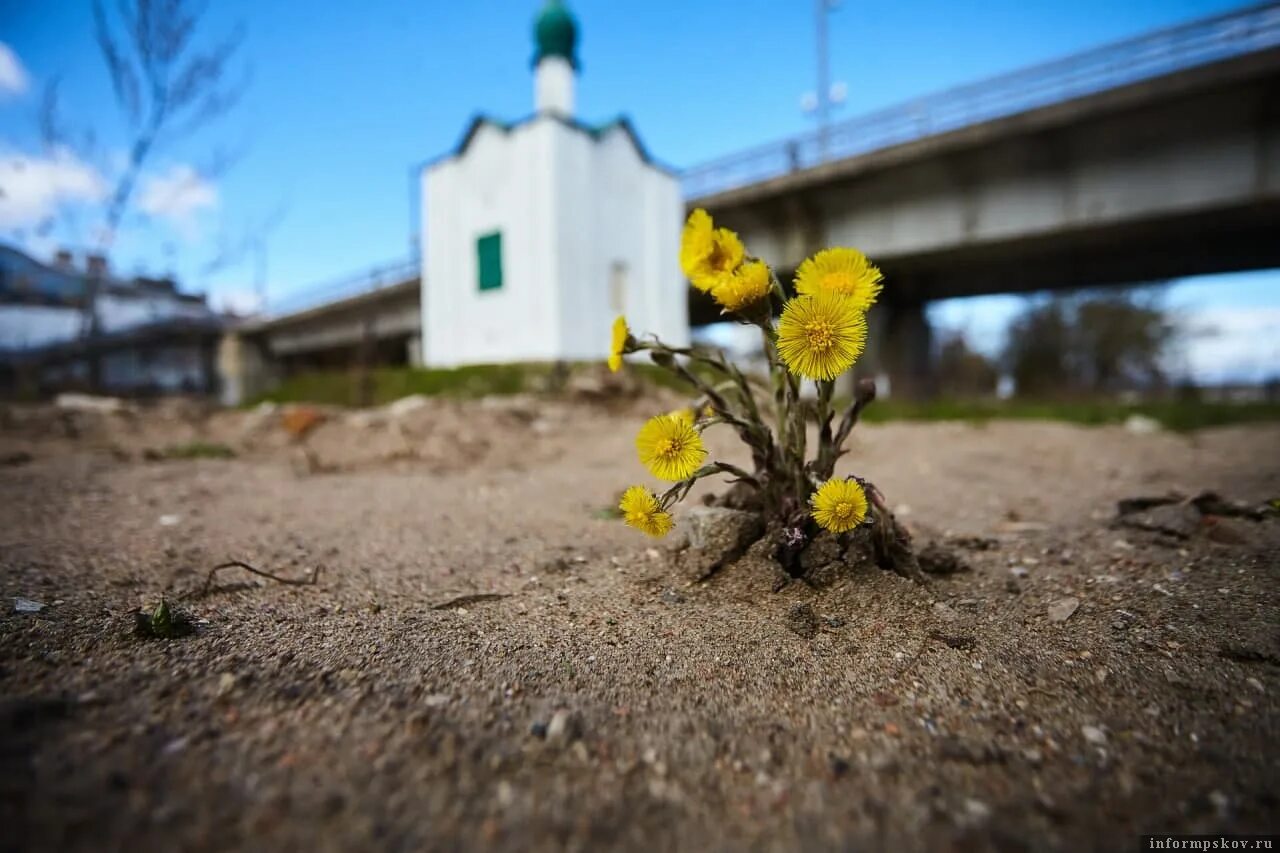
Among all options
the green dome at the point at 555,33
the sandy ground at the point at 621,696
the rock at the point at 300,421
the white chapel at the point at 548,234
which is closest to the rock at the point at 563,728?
the sandy ground at the point at 621,696

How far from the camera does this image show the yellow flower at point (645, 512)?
1255 millimetres

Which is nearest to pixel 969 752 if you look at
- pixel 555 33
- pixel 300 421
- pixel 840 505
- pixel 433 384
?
pixel 840 505

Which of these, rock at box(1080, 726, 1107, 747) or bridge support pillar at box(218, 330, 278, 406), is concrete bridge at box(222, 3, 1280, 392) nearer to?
rock at box(1080, 726, 1107, 747)

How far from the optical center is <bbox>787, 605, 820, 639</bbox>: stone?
4.24 ft

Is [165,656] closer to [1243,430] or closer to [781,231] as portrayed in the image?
[1243,430]

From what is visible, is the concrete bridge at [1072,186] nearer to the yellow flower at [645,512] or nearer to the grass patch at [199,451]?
the grass patch at [199,451]

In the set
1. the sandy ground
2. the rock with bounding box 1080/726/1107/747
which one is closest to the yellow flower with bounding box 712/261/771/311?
the sandy ground

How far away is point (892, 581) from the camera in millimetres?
1473

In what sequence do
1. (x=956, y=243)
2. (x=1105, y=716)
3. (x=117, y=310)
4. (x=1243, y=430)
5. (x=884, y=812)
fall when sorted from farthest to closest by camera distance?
(x=117, y=310) → (x=956, y=243) → (x=1243, y=430) → (x=1105, y=716) → (x=884, y=812)

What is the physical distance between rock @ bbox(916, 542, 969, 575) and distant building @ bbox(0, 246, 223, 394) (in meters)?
13.4

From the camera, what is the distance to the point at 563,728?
3.04 feet

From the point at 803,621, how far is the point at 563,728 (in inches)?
24.8

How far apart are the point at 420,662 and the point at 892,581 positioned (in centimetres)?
108

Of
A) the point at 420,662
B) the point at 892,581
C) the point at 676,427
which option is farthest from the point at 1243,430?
the point at 420,662
